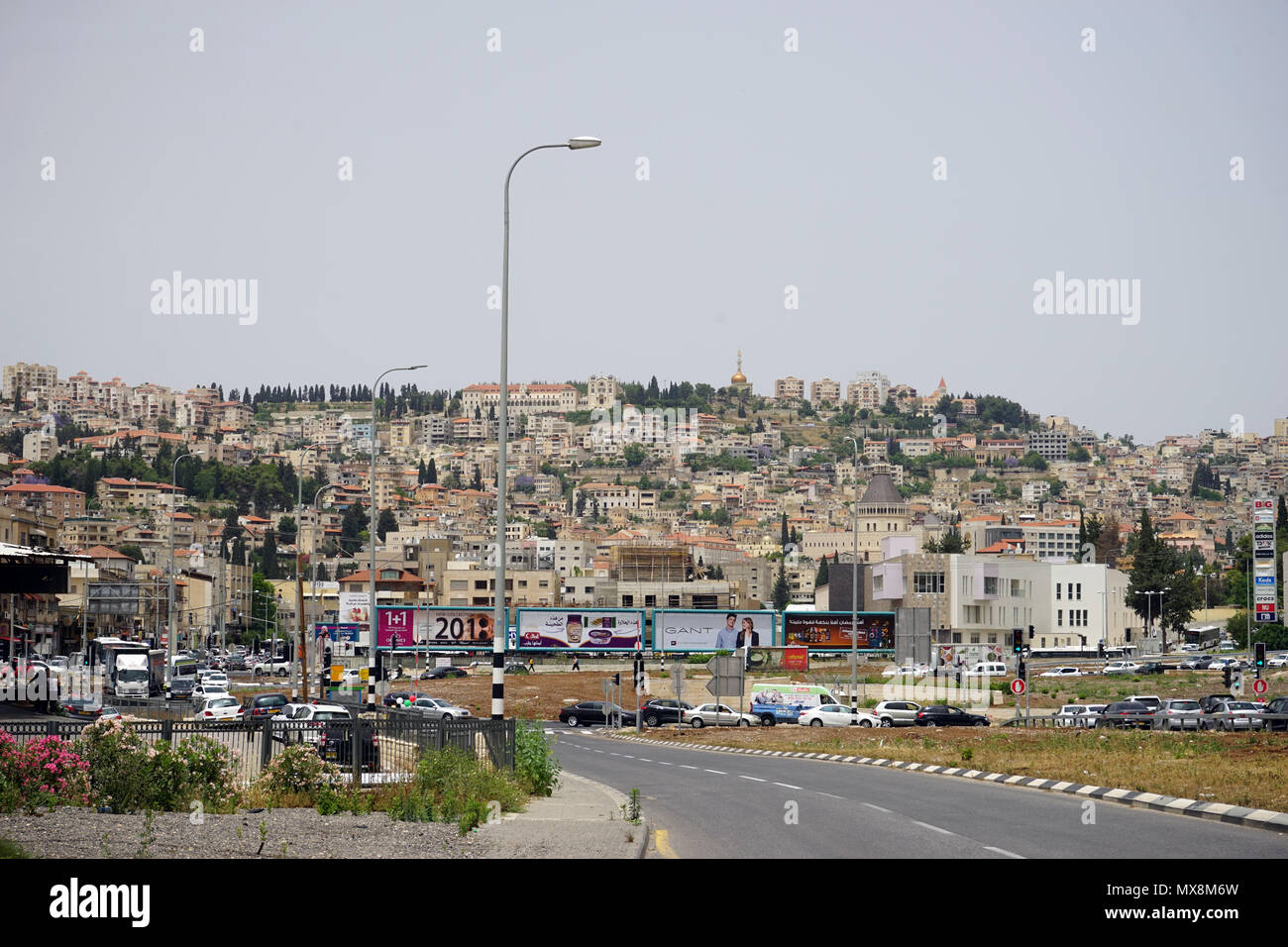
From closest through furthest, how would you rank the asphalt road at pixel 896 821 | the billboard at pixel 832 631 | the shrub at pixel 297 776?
the asphalt road at pixel 896 821, the shrub at pixel 297 776, the billboard at pixel 832 631

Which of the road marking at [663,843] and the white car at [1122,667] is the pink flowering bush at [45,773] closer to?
the road marking at [663,843]

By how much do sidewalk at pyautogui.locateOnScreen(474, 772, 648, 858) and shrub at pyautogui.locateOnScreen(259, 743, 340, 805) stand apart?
Answer: 8.96ft

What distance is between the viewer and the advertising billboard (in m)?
106

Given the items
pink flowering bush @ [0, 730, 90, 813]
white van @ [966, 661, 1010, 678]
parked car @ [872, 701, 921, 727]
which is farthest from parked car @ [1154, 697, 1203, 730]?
white van @ [966, 661, 1010, 678]

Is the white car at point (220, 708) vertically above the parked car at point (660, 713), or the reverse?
the white car at point (220, 708)

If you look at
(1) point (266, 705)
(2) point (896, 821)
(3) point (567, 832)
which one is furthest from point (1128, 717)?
(3) point (567, 832)

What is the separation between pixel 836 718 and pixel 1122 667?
56601mm

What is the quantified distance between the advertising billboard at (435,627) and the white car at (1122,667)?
4514 cm

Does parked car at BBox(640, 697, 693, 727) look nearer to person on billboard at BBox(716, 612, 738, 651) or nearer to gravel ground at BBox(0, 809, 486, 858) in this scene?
gravel ground at BBox(0, 809, 486, 858)

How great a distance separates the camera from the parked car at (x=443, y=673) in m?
99.6

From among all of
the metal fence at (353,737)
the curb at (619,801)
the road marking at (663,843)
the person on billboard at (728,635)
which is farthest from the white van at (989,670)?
the road marking at (663,843)
